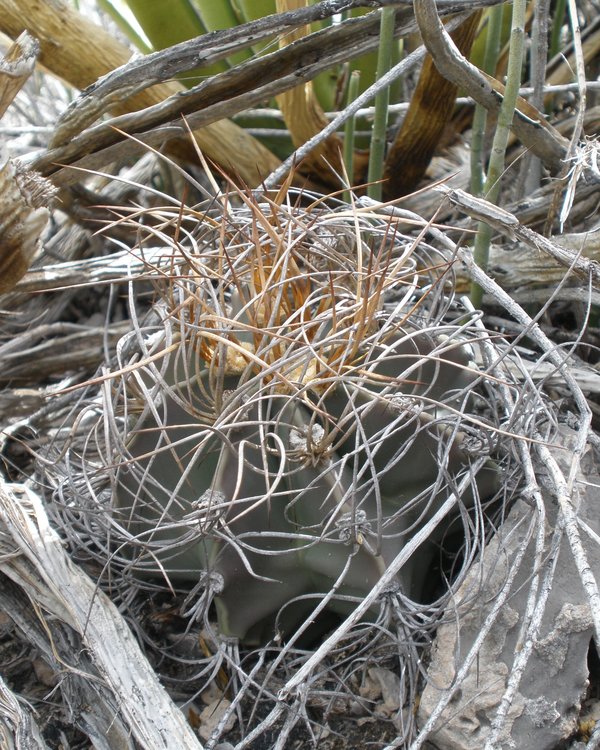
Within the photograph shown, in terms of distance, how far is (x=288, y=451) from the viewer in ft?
3.01

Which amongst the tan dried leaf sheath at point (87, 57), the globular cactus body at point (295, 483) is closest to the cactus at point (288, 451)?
the globular cactus body at point (295, 483)

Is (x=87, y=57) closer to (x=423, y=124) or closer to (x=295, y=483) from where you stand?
(x=423, y=124)

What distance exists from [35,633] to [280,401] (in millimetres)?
430

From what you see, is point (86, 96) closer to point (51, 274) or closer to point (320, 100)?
point (51, 274)

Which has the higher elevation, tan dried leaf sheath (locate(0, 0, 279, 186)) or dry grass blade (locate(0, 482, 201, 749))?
tan dried leaf sheath (locate(0, 0, 279, 186))

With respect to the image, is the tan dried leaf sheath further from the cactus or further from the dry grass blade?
the dry grass blade

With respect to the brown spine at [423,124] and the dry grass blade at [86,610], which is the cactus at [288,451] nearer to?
the dry grass blade at [86,610]

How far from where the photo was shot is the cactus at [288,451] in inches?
35.2

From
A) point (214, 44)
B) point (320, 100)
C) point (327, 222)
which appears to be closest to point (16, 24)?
point (214, 44)

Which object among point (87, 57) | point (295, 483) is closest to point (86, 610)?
point (295, 483)

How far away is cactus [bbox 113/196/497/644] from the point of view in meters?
0.89

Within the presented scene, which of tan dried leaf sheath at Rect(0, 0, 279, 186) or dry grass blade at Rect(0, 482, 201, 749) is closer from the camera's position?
dry grass blade at Rect(0, 482, 201, 749)

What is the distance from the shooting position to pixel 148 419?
1.01 metres

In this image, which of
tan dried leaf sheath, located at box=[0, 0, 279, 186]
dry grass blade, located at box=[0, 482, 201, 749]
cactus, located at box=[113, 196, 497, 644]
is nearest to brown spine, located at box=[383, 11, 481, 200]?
tan dried leaf sheath, located at box=[0, 0, 279, 186]
